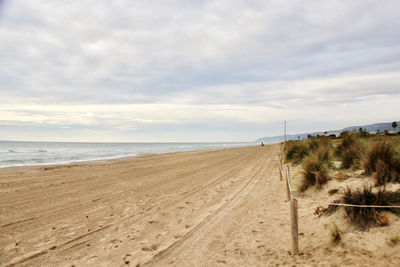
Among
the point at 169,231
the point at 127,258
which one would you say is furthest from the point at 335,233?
the point at 127,258

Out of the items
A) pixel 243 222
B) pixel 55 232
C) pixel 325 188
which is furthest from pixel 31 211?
pixel 325 188

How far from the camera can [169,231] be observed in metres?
5.58

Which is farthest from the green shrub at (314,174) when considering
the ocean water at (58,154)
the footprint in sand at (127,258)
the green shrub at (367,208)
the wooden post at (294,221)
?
the ocean water at (58,154)

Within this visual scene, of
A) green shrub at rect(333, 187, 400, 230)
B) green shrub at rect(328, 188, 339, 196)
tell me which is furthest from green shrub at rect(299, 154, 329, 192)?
green shrub at rect(333, 187, 400, 230)

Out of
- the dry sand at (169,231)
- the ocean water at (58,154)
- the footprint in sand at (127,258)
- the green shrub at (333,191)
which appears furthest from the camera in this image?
the ocean water at (58,154)

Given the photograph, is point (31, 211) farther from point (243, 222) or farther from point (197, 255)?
point (243, 222)

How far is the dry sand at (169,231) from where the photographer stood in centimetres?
398

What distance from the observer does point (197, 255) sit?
4.39m

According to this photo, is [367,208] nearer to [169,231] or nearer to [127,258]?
[169,231]

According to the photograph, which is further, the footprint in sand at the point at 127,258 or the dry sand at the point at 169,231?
the footprint in sand at the point at 127,258

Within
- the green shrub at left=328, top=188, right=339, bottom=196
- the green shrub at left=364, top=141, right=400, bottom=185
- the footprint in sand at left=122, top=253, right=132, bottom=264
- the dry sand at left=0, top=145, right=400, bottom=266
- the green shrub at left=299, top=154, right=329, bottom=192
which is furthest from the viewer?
the green shrub at left=299, top=154, right=329, bottom=192

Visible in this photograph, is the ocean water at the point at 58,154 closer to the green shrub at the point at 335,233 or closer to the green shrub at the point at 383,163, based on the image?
the green shrub at the point at 335,233

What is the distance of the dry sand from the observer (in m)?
3.98

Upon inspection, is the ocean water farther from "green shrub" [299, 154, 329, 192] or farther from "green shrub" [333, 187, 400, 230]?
"green shrub" [333, 187, 400, 230]
